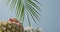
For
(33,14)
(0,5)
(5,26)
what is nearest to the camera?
(5,26)

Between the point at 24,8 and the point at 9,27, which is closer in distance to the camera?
the point at 9,27

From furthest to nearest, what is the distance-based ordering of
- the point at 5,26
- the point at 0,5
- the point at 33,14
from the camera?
1. the point at 0,5
2. the point at 33,14
3. the point at 5,26

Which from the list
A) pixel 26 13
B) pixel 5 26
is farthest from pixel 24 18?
pixel 5 26

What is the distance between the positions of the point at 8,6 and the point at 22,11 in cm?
9

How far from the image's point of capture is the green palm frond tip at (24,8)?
0.86m

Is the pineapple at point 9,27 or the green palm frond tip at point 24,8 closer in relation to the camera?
the pineapple at point 9,27

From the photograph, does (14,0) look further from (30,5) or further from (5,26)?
(5,26)

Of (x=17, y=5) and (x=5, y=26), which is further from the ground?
(x=17, y=5)

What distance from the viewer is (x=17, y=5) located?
91 centimetres

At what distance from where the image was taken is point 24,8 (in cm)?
91

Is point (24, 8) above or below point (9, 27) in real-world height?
above

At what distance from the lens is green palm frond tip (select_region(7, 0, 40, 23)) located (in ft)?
2.82

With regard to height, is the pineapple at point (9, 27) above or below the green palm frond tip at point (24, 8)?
below

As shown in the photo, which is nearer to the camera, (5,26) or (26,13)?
(5,26)
